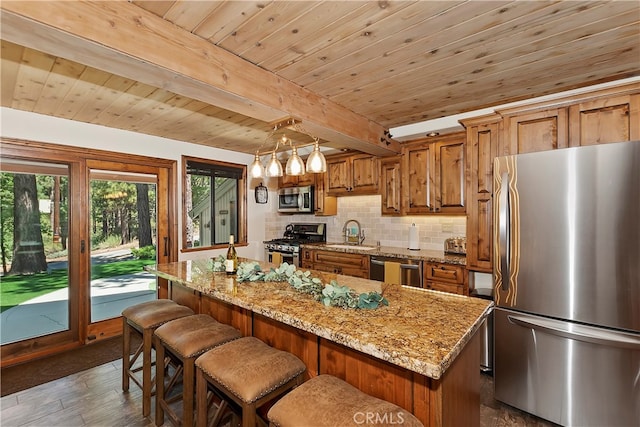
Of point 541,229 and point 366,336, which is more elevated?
point 541,229

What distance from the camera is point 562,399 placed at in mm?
1993

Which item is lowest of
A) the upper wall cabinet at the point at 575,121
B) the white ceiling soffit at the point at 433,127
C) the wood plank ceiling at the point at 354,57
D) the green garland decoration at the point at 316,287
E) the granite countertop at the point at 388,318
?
the granite countertop at the point at 388,318

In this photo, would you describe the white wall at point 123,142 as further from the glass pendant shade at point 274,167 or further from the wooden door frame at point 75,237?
the glass pendant shade at point 274,167

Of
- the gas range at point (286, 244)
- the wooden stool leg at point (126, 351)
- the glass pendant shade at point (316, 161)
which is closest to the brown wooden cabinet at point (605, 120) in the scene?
the glass pendant shade at point (316, 161)

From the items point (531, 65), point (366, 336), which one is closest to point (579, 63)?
point (531, 65)

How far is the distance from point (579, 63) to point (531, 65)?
32 cm

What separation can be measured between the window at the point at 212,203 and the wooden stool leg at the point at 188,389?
2.71 meters

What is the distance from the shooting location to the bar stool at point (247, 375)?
1292mm

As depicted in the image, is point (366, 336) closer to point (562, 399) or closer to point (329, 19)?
point (329, 19)

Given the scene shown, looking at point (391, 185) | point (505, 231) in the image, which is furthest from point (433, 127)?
point (505, 231)

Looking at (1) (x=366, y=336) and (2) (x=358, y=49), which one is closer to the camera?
(1) (x=366, y=336)

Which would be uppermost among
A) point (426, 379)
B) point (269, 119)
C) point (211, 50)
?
point (211, 50)

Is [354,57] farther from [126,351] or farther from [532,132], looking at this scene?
[126,351]

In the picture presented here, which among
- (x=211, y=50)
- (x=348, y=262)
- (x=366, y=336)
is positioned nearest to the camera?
(x=366, y=336)
